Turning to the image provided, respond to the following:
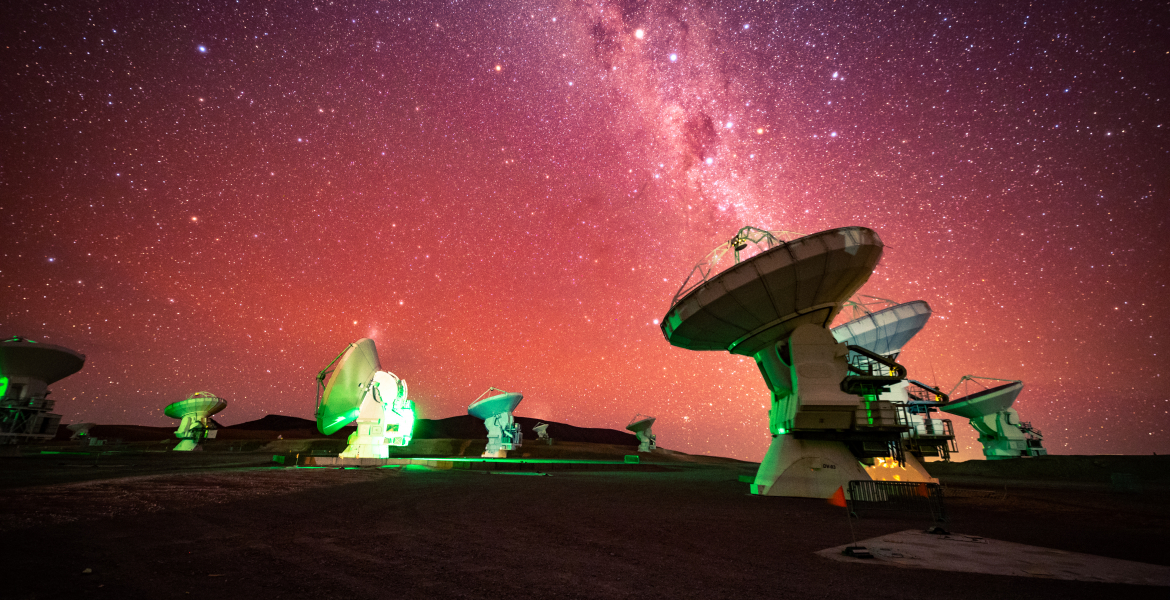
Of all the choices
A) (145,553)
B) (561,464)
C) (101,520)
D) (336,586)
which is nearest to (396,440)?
(561,464)

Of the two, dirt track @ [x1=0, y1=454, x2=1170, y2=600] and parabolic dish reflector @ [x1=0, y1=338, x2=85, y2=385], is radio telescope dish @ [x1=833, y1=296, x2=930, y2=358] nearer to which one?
dirt track @ [x1=0, y1=454, x2=1170, y2=600]

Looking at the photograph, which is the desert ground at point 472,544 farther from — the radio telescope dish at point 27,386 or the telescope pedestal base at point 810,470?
the radio telescope dish at point 27,386

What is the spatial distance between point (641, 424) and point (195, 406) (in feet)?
174

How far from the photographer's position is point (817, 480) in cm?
1666

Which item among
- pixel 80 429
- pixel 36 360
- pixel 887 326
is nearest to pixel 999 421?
pixel 887 326

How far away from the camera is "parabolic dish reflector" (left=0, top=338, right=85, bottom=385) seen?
3378 centimetres

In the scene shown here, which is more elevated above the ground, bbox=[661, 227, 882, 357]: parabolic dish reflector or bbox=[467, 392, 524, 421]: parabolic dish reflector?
bbox=[661, 227, 882, 357]: parabolic dish reflector

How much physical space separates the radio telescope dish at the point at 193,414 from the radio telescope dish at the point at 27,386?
15.9 meters

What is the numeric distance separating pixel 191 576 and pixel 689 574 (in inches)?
221

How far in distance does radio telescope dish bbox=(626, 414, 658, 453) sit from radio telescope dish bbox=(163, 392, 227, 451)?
1967 inches

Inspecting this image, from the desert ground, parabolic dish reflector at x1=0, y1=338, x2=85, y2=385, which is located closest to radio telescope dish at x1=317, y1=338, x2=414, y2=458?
the desert ground

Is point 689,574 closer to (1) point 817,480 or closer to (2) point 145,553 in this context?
(2) point 145,553

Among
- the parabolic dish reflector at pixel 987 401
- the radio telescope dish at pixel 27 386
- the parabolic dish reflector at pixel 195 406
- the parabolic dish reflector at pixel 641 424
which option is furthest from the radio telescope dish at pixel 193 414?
the parabolic dish reflector at pixel 987 401

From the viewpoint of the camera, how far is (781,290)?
1733 centimetres
